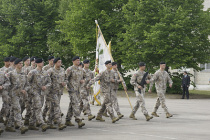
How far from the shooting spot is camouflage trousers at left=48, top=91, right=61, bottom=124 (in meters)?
12.0

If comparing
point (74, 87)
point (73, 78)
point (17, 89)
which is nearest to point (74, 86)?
point (74, 87)

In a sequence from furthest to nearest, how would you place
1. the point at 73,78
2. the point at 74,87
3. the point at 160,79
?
the point at 160,79 < the point at 73,78 < the point at 74,87

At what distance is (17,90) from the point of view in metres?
11.4

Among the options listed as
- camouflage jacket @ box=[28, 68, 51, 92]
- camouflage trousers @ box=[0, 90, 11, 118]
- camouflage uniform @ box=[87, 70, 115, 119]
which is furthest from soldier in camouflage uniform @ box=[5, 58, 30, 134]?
camouflage uniform @ box=[87, 70, 115, 119]

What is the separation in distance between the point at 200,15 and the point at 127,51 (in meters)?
6.98

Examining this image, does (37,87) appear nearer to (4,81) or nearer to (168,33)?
(4,81)

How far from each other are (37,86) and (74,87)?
1349 mm

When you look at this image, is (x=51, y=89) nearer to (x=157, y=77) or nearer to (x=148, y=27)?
(x=157, y=77)

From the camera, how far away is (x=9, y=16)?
46.9 m

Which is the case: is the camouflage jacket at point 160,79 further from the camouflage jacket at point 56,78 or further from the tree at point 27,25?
the tree at point 27,25

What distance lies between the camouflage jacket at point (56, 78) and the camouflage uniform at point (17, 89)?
980 mm

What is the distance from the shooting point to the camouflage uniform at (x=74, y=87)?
41.6 ft

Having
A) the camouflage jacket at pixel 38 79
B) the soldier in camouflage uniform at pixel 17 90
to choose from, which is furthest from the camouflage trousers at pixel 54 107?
the soldier in camouflage uniform at pixel 17 90


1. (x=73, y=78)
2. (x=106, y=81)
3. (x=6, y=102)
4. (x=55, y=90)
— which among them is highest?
(x=73, y=78)
